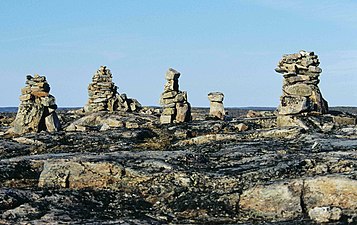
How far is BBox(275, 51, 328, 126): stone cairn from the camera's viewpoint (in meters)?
35.1

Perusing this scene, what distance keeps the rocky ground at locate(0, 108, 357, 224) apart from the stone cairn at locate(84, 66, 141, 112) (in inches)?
1243

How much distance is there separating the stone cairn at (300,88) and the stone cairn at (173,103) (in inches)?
346

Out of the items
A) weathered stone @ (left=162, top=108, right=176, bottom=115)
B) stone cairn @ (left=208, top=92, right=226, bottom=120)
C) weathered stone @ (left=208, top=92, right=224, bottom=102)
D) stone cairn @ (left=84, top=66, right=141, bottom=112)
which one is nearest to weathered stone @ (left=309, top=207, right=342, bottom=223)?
weathered stone @ (left=162, top=108, right=176, bottom=115)

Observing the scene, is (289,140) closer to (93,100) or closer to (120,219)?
(120,219)

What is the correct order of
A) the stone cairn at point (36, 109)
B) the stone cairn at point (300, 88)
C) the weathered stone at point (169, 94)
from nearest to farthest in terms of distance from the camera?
1. the stone cairn at point (300, 88)
2. the stone cairn at point (36, 109)
3. the weathered stone at point (169, 94)

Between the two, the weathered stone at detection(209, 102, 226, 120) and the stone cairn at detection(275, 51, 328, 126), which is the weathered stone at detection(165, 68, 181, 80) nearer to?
the weathered stone at detection(209, 102, 226, 120)

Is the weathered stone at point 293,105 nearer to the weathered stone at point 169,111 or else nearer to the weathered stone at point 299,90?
the weathered stone at point 299,90

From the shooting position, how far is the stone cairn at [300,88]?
35125 millimetres

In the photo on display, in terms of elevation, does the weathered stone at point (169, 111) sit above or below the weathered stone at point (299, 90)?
below

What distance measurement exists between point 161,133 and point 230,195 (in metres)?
17.4

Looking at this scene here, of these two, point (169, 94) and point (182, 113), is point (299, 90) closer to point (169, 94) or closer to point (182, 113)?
point (182, 113)

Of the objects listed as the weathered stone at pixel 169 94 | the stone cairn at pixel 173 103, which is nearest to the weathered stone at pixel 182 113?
the stone cairn at pixel 173 103

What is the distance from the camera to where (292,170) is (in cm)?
1956

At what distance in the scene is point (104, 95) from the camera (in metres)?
59.8
